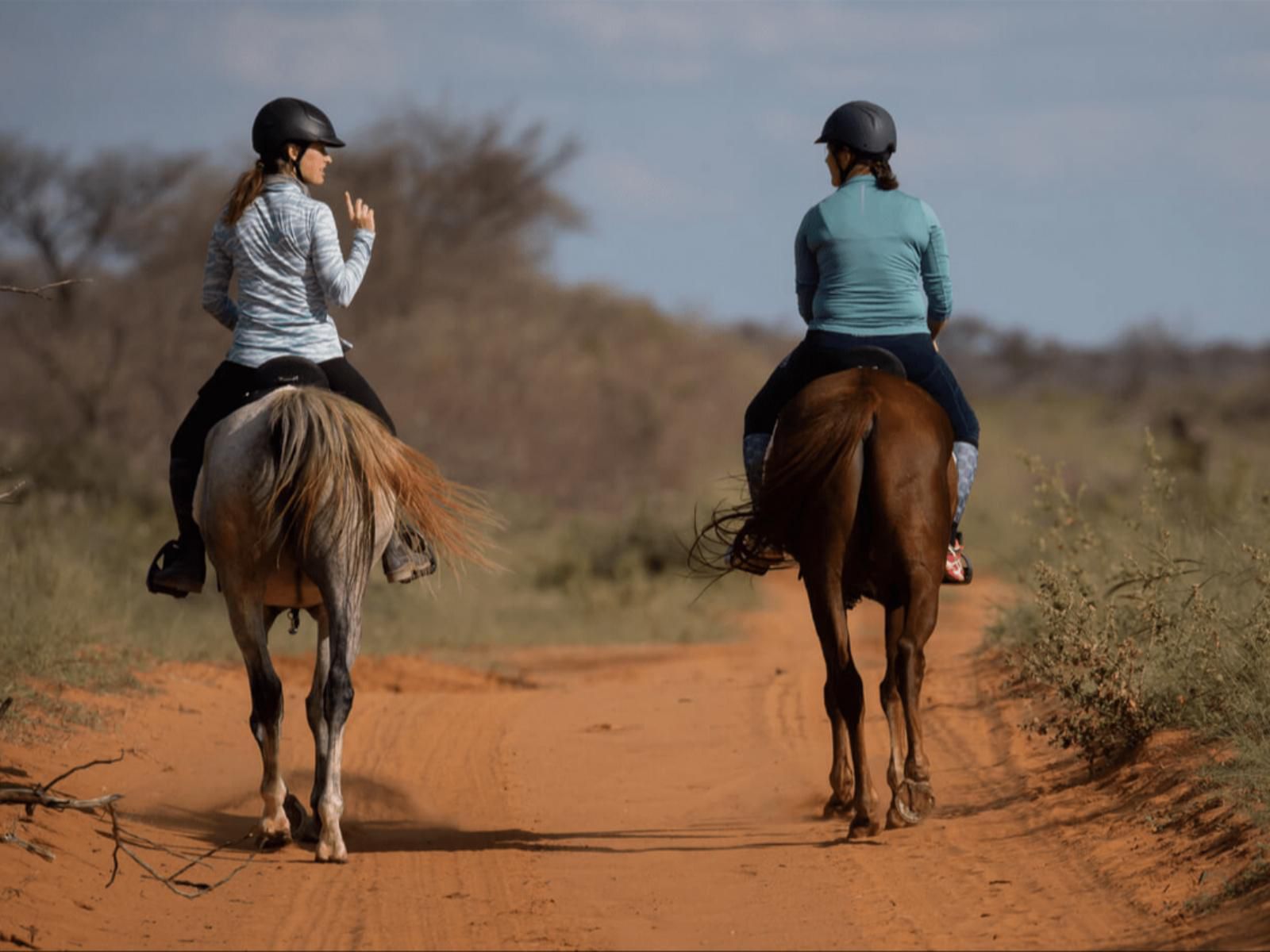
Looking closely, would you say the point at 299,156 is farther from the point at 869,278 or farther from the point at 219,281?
the point at 869,278

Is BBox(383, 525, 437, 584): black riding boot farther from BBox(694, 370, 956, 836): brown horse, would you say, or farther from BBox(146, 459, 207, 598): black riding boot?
BBox(694, 370, 956, 836): brown horse

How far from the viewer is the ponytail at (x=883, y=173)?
8.22m

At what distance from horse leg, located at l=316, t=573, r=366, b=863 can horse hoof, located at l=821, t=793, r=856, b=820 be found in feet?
7.67

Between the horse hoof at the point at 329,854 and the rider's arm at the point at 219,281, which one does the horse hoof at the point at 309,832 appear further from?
the rider's arm at the point at 219,281

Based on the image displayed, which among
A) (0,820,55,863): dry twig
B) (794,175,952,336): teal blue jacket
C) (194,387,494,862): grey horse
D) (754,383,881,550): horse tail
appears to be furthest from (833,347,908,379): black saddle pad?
(0,820,55,863): dry twig

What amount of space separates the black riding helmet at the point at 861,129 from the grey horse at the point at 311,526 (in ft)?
7.96

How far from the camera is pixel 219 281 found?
8453 millimetres

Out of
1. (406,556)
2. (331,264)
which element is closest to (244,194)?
(331,264)

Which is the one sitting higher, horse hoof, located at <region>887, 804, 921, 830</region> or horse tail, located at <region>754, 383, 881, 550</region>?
horse tail, located at <region>754, 383, 881, 550</region>

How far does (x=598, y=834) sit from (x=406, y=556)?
162 cm

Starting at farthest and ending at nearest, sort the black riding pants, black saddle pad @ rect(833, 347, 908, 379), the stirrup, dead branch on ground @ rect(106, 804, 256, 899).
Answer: the stirrup → the black riding pants → black saddle pad @ rect(833, 347, 908, 379) → dead branch on ground @ rect(106, 804, 256, 899)

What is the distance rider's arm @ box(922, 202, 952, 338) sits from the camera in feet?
27.2

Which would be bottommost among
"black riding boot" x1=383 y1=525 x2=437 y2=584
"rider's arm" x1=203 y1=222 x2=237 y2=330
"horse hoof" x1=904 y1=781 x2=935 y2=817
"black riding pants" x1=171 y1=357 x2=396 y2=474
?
"horse hoof" x1=904 y1=781 x2=935 y2=817

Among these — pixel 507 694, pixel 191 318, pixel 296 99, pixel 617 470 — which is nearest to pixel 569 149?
pixel 617 470
